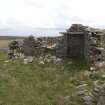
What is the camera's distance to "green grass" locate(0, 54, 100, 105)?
14.3 metres

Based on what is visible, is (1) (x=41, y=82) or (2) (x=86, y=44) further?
(2) (x=86, y=44)

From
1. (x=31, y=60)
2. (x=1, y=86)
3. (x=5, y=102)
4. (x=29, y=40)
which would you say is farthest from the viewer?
(x=29, y=40)

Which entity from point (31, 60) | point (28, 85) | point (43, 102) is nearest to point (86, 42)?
point (31, 60)

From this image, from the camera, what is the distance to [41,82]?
17.1 meters

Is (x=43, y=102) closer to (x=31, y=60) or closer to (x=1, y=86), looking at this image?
(x=1, y=86)

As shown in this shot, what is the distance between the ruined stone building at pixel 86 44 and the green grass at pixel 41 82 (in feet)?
2.68

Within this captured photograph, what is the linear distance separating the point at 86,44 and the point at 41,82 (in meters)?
5.29

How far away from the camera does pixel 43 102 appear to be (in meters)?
14.1

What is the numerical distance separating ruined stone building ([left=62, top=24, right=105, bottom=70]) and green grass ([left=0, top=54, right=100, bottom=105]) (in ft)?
2.68

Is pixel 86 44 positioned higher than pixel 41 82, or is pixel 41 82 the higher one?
pixel 86 44

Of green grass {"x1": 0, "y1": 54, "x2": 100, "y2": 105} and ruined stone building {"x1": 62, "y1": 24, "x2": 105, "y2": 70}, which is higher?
ruined stone building {"x1": 62, "y1": 24, "x2": 105, "y2": 70}

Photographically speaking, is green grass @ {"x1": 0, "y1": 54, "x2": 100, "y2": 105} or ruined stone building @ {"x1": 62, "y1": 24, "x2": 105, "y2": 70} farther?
ruined stone building @ {"x1": 62, "y1": 24, "x2": 105, "y2": 70}

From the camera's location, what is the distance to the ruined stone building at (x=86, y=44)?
1902 cm

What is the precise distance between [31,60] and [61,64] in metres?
2.70
